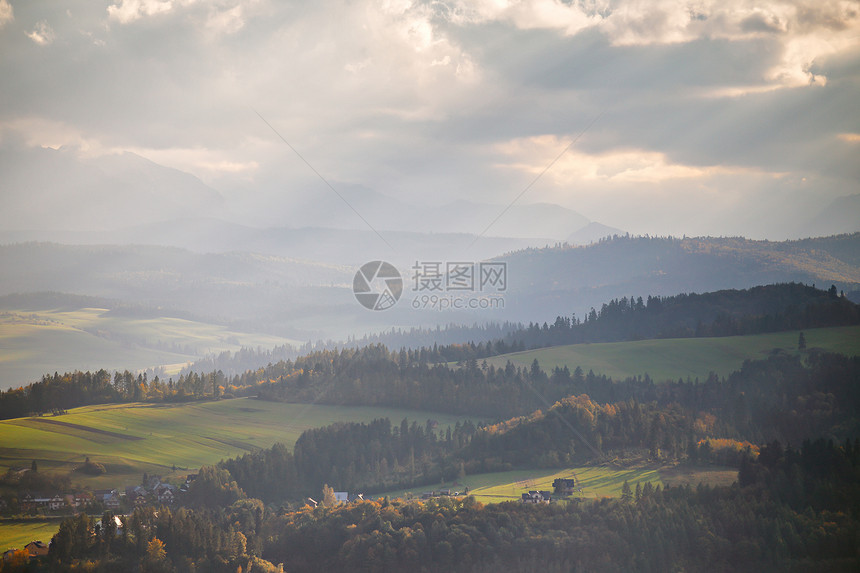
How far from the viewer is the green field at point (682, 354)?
12756 cm

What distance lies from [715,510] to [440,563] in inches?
973

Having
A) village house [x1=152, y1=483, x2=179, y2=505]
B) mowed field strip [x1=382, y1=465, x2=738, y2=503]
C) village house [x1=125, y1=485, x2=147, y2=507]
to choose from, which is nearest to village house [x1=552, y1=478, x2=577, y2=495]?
mowed field strip [x1=382, y1=465, x2=738, y2=503]

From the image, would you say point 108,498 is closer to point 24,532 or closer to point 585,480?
point 24,532

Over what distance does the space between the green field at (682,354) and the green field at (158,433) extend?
1184 inches

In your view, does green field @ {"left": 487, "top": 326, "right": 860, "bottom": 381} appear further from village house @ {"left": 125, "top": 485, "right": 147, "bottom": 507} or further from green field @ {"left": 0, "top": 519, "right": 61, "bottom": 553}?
green field @ {"left": 0, "top": 519, "right": 61, "bottom": 553}

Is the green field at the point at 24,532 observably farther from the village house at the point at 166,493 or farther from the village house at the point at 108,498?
the village house at the point at 166,493

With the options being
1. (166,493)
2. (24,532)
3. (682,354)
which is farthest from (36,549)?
(682,354)

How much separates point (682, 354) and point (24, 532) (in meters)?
105

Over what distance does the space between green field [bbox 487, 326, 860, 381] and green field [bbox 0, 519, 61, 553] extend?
83408 mm

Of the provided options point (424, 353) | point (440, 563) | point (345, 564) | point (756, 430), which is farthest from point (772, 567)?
point (424, 353)

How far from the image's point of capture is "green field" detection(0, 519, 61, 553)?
6331cm

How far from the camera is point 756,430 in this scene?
100812mm

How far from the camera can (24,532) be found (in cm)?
6694

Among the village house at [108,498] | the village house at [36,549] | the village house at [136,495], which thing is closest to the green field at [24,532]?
the village house at [36,549]
